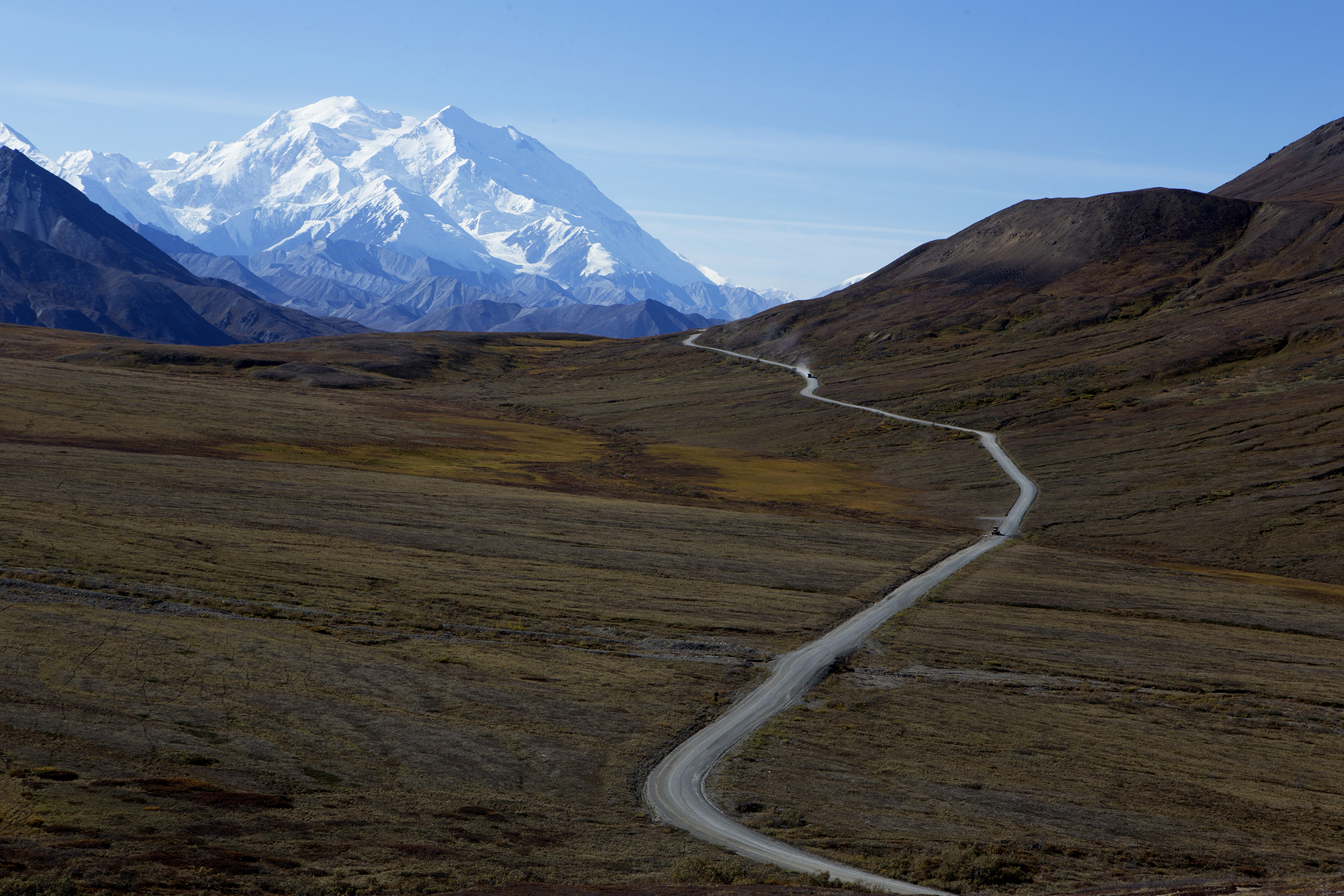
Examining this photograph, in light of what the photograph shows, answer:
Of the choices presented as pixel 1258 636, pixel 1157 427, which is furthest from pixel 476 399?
pixel 1258 636

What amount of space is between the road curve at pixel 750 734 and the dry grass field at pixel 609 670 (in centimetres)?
78

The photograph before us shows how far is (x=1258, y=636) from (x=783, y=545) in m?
26.2

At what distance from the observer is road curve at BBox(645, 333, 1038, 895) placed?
2358cm

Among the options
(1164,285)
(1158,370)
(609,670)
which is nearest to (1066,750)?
(609,670)

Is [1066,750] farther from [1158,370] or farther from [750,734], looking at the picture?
[1158,370]

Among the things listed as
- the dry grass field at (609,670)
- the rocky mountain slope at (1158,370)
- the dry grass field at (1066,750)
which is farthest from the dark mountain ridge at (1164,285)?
the dry grass field at (1066,750)

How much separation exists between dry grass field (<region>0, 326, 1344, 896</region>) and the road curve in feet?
2.56

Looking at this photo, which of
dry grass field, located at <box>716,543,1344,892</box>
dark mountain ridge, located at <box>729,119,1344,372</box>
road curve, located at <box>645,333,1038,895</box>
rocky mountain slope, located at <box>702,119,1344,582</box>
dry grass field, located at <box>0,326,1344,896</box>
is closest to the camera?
dry grass field, located at <box>0,326,1344,896</box>

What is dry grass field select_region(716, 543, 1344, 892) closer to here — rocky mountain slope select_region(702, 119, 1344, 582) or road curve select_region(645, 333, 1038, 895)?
road curve select_region(645, 333, 1038, 895)

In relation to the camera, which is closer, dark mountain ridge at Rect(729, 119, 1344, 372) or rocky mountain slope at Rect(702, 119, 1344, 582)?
rocky mountain slope at Rect(702, 119, 1344, 582)

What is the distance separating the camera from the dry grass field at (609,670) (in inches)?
901

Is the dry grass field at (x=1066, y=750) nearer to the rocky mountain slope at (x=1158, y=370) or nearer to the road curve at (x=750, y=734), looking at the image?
the road curve at (x=750, y=734)

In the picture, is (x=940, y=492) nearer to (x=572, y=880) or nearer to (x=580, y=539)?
(x=580, y=539)

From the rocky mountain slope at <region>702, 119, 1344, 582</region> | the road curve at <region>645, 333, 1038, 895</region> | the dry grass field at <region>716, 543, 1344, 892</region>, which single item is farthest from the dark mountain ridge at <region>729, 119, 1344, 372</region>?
the road curve at <region>645, 333, 1038, 895</region>
